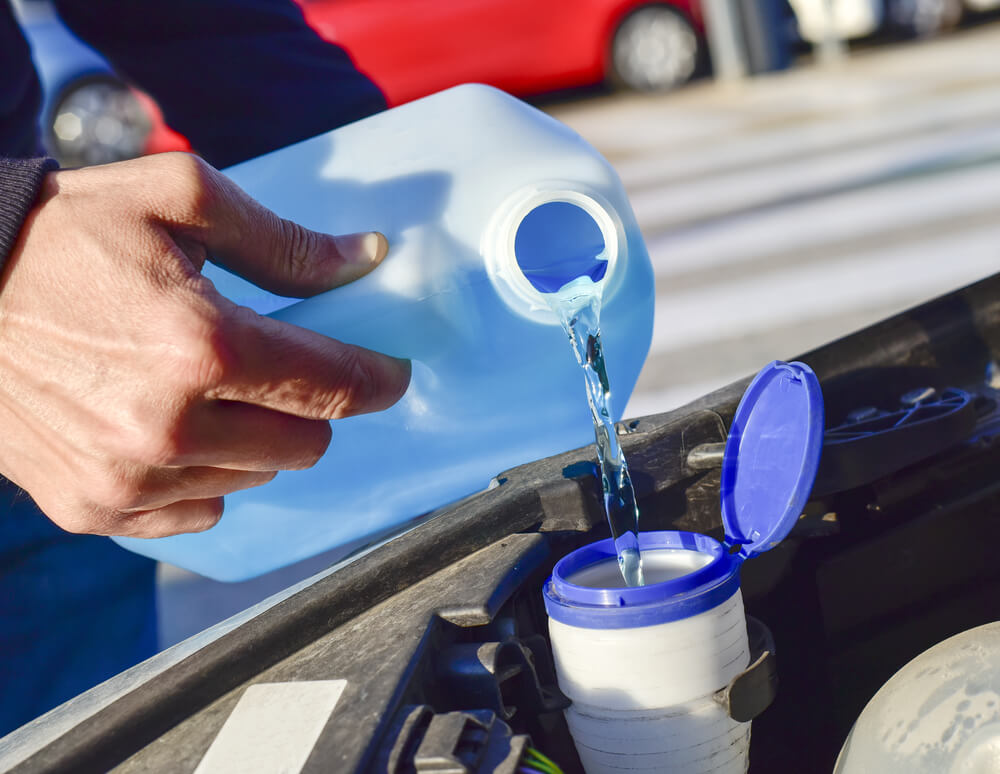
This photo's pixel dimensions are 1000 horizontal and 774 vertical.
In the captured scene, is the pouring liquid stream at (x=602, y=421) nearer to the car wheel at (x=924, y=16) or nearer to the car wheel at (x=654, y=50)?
the car wheel at (x=654, y=50)

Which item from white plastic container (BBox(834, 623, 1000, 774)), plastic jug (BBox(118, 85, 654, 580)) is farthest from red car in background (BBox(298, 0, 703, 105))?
white plastic container (BBox(834, 623, 1000, 774))

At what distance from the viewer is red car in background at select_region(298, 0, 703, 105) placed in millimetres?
5914

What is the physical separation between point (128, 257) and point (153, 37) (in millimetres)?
968

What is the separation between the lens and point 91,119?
6297 millimetres

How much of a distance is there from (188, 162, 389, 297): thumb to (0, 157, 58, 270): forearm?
16cm

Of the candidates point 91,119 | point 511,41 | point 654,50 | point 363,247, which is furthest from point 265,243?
point 654,50

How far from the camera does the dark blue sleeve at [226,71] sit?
160cm

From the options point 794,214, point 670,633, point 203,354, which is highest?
point 203,354

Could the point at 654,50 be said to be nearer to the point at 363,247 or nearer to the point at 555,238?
the point at 555,238

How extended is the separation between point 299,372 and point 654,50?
6.51 meters

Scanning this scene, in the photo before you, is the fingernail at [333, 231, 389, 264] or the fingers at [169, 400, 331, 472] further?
the fingernail at [333, 231, 389, 264]

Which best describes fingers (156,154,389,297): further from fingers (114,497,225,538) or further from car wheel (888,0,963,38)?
car wheel (888,0,963,38)

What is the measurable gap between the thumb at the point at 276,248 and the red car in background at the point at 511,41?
16.4 feet

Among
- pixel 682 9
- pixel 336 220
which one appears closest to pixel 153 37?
pixel 336 220
